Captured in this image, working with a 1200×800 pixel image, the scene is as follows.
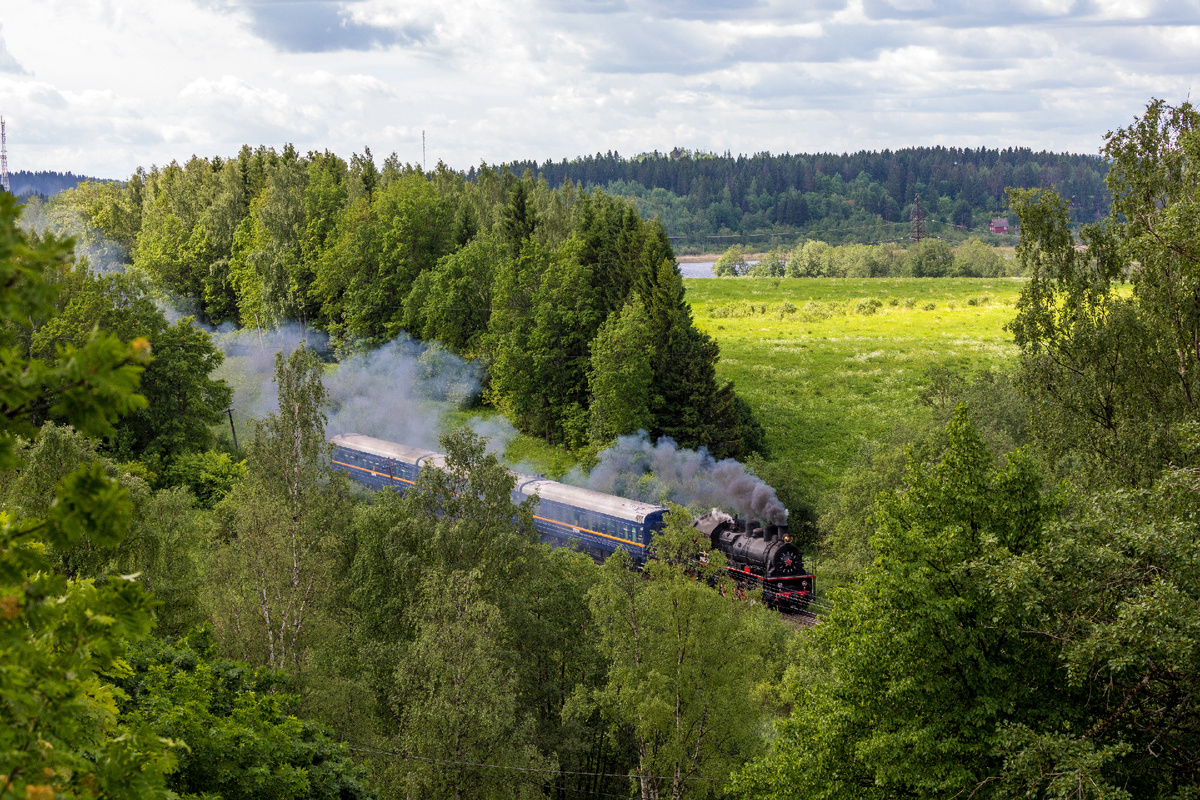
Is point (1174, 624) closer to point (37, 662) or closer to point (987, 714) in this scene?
point (987, 714)

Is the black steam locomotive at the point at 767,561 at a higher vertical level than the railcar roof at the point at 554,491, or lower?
lower

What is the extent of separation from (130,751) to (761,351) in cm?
8099

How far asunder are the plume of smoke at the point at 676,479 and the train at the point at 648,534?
86.9 inches

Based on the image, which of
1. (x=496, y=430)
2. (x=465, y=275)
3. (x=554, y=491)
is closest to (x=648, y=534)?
(x=554, y=491)

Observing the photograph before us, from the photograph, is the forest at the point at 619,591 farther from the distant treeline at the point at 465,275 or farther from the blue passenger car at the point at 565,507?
the blue passenger car at the point at 565,507

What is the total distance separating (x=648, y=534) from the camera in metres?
38.7

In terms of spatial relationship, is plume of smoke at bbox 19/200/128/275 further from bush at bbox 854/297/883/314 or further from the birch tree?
bush at bbox 854/297/883/314

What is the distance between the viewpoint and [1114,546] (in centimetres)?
1359

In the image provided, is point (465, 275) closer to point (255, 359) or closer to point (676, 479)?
point (255, 359)

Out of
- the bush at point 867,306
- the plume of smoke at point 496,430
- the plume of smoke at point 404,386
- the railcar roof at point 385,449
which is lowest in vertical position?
the plume of smoke at point 496,430

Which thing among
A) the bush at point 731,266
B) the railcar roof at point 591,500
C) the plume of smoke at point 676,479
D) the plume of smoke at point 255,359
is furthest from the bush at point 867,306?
the railcar roof at point 591,500

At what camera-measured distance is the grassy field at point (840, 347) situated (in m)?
64.1

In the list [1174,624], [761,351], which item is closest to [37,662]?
[1174,624]

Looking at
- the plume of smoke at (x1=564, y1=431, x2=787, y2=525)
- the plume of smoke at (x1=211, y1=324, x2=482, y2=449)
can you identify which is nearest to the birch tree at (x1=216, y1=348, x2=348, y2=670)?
the plume of smoke at (x1=564, y1=431, x2=787, y2=525)
